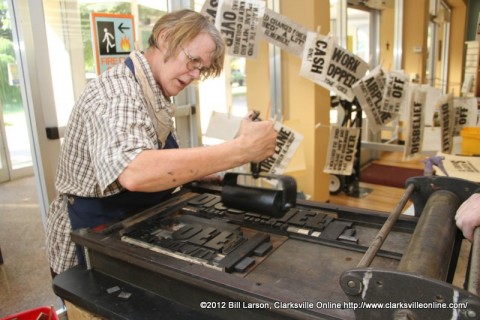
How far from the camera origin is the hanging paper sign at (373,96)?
2473 millimetres

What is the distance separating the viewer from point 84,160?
1.03 m

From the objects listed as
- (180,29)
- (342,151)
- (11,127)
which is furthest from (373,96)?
(11,127)

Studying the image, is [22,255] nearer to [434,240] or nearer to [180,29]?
[180,29]

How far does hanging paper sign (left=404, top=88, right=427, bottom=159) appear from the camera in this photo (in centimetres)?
246

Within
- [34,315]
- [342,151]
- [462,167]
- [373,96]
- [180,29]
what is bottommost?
[34,315]

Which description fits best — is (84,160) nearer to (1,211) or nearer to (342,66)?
(342,66)

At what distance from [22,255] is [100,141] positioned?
7.91 feet

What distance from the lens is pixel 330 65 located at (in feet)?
7.91

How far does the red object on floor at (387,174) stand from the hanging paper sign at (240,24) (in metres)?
2.56

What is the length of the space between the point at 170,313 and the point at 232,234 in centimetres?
23

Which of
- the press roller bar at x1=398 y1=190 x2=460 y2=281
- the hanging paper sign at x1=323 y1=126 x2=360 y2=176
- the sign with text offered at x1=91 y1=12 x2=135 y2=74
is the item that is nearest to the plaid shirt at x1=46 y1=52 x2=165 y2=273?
the press roller bar at x1=398 y1=190 x2=460 y2=281

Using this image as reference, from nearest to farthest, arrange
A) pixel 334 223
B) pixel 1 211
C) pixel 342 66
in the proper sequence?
pixel 334 223 → pixel 342 66 → pixel 1 211

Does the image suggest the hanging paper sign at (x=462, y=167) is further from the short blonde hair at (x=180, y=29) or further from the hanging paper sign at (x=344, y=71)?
the short blonde hair at (x=180, y=29)

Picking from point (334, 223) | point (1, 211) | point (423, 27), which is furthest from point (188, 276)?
point (423, 27)
